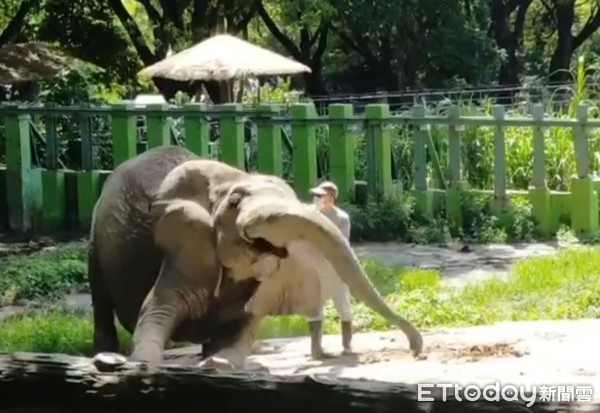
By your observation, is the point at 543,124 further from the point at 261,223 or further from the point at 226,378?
the point at 226,378

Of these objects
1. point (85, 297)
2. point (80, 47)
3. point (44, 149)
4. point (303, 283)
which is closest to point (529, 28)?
point (80, 47)

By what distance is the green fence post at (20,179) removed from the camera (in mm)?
18469

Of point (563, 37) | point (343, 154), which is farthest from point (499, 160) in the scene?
point (563, 37)

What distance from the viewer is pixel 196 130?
1792 centimetres

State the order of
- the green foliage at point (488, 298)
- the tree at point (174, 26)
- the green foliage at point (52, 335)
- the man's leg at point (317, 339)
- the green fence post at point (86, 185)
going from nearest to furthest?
the man's leg at point (317, 339) < the green foliage at point (52, 335) < the green foliage at point (488, 298) < the green fence post at point (86, 185) < the tree at point (174, 26)

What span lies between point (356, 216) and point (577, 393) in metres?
13.0

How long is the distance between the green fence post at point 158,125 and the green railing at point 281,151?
1 cm

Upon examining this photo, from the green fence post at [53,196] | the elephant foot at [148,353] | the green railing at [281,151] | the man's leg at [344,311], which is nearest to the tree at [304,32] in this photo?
the green railing at [281,151]

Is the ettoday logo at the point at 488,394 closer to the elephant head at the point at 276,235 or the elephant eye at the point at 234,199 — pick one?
the elephant head at the point at 276,235

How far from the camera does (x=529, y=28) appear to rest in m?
56.4

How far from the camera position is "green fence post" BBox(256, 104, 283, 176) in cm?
1755

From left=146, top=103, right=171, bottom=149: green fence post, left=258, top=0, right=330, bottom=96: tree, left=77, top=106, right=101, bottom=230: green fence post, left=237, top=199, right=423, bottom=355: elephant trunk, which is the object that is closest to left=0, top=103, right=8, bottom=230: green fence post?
left=77, top=106, right=101, bottom=230: green fence post

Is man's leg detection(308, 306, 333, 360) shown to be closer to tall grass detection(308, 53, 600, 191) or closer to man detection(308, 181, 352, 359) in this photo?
man detection(308, 181, 352, 359)

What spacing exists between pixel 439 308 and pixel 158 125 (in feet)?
26.4
